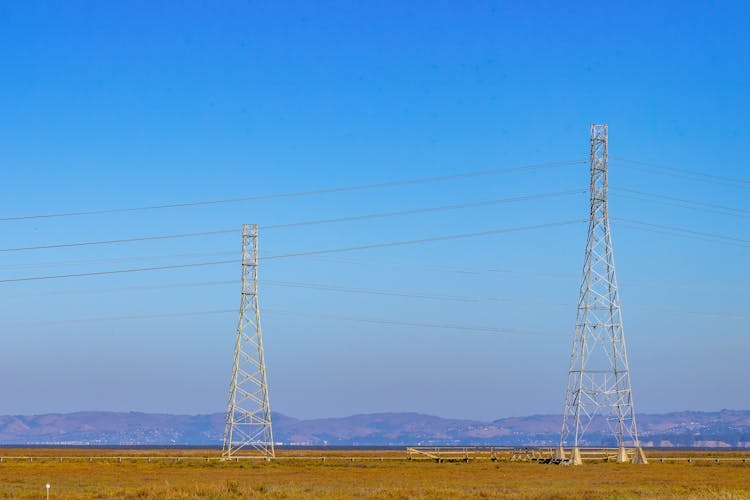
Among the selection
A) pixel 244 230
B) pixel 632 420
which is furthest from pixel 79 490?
pixel 632 420

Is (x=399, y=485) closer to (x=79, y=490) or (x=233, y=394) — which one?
(x=79, y=490)

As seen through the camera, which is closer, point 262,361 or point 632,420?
point 632,420

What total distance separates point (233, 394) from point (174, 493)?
31704 mm

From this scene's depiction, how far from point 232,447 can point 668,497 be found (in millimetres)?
49494

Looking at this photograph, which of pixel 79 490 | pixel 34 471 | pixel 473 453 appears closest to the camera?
pixel 79 490

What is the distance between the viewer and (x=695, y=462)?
87562 millimetres

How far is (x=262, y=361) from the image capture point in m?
77.2

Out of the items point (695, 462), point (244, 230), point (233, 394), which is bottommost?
point (695, 462)

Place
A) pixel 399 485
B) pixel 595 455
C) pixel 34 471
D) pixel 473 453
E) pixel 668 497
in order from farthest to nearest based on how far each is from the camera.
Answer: pixel 473 453, pixel 595 455, pixel 34 471, pixel 399 485, pixel 668 497

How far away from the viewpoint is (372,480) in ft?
193

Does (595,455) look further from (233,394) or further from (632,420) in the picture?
(233,394)

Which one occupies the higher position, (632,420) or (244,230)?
(244,230)

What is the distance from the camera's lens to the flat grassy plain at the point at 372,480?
4572 cm

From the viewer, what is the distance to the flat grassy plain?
45.7 meters
